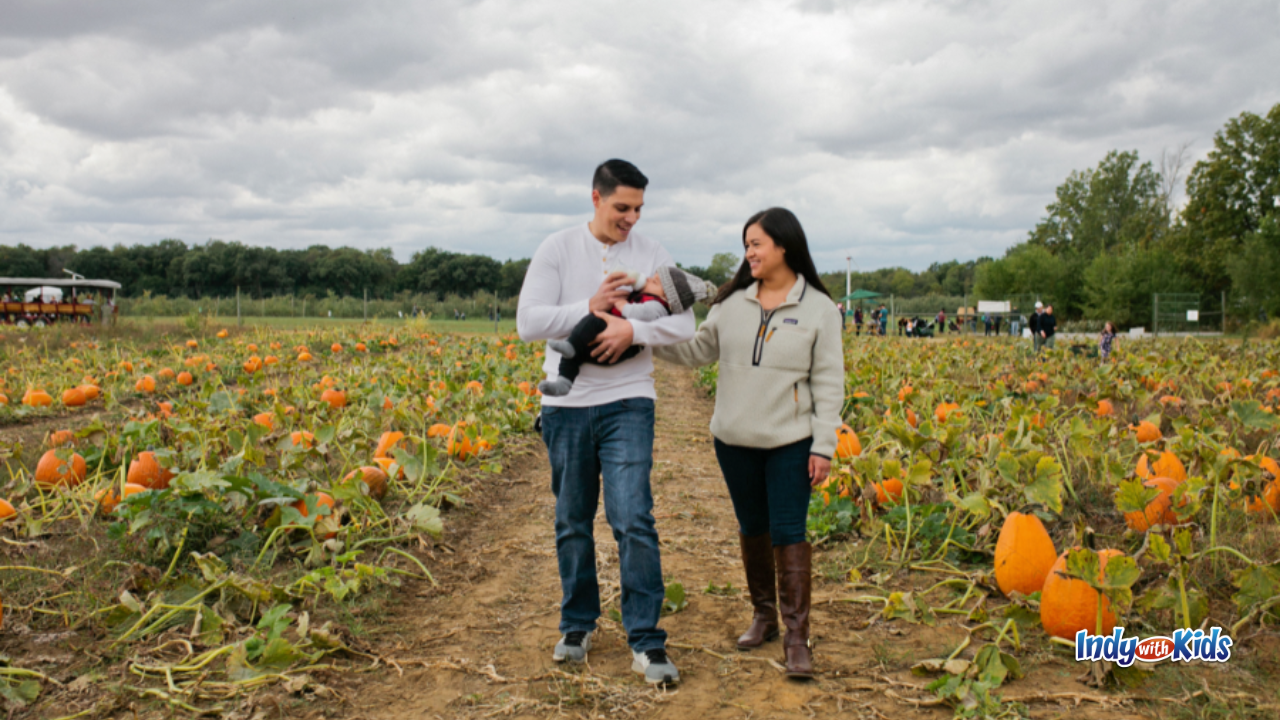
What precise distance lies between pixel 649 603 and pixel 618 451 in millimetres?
504

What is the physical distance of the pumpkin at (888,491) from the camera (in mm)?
4082

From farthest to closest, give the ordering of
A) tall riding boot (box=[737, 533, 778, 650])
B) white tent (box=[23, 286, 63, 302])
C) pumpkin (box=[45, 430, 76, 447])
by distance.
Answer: white tent (box=[23, 286, 63, 302]), pumpkin (box=[45, 430, 76, 447]), tall riding boot (box=[737, 533, 778, 650])

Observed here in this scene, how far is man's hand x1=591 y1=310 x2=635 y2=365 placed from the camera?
8.30ft

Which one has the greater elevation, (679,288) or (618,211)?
(618,211)

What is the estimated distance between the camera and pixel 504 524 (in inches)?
183

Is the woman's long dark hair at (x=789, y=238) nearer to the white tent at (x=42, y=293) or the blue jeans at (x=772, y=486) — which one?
the blue jeans at (x=772, y=486)

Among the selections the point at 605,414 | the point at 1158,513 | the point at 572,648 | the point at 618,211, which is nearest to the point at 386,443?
the point at 572,648

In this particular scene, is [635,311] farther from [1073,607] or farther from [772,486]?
[1073,607]

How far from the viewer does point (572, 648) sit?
279 centimetres

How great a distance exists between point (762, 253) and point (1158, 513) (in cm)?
203

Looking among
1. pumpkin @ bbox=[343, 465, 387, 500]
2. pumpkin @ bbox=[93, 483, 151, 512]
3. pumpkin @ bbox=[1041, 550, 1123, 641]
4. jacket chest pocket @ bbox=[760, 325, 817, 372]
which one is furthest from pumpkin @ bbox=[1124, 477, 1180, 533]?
pumpkin @ bbox=[93, 483, 151, 512]

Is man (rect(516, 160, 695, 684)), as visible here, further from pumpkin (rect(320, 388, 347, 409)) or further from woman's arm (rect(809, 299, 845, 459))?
pumpkin (rect(320, 388, 347, 409))

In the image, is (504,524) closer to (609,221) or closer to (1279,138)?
(609,221)

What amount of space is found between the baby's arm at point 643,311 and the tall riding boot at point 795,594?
89 centimetres
